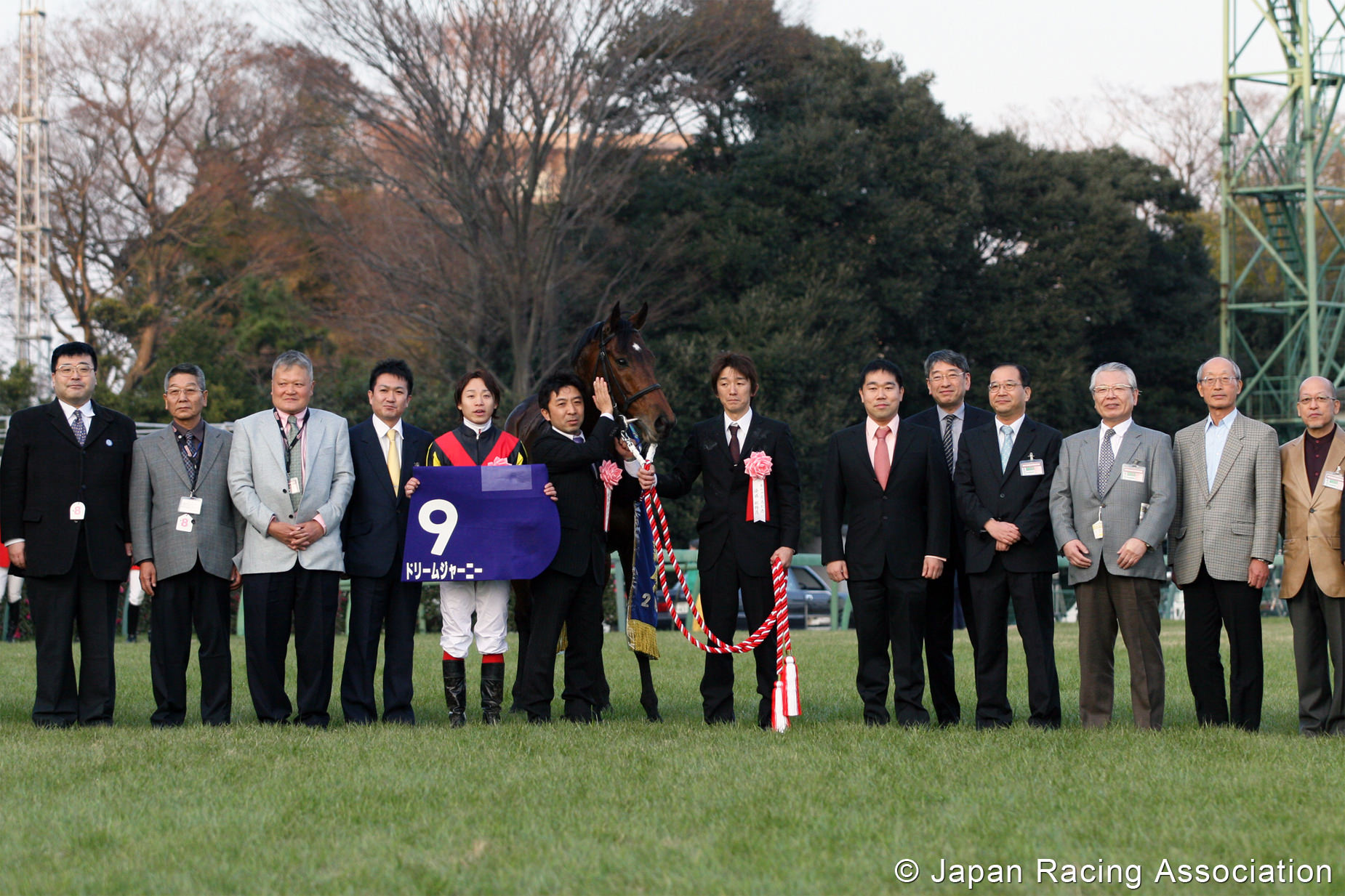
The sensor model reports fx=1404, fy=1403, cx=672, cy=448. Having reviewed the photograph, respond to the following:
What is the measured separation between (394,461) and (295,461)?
0.55 meters

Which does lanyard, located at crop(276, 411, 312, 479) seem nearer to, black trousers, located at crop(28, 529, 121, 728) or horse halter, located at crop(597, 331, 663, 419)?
black trousers, located at crop(28, 529, 121, 728)

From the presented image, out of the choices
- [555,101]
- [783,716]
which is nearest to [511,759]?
[783,716]

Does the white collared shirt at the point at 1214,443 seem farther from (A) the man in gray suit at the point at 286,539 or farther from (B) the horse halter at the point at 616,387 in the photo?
(A) the man in gray suit at the point at 286,539

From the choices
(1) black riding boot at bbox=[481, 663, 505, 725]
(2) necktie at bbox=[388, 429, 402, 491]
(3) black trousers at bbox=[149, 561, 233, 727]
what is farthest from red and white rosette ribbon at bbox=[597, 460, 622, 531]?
(3) black trousers at bbox=[149, 561, 233, 727]

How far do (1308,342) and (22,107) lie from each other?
98.1ft

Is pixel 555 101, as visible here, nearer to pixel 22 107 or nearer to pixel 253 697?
pixel 22 107

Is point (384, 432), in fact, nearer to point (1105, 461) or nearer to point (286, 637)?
point (286, 637)

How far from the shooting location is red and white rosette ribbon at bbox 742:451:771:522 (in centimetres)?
764

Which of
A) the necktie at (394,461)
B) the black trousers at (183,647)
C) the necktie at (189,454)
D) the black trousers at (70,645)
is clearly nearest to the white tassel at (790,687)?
the necktie at (394,461)

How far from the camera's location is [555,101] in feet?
78.1

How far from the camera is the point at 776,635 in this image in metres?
7.67

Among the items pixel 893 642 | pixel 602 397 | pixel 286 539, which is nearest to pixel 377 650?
pixel 286 539

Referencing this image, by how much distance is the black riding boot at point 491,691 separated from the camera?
774 centimetres

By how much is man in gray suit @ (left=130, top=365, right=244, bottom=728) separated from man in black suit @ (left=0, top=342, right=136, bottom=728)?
0.59ft
